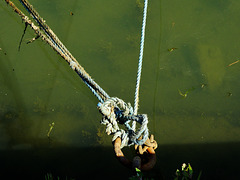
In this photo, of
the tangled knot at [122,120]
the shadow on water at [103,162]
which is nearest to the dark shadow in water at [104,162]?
the shadow on water at [103,162]

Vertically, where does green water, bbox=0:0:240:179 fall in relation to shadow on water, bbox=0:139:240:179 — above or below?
above

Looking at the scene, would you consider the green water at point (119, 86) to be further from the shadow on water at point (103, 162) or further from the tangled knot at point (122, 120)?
the tangled knot at point (122, 120)

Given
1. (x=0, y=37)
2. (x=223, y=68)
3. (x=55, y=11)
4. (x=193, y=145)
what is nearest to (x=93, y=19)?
(x=55, y=11)

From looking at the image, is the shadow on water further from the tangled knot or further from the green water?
the tangled knot

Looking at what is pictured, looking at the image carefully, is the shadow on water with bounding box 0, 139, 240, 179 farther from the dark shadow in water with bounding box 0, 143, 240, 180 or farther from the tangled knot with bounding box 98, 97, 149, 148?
the tangled knot with bounding box 98, 97, 149, 148

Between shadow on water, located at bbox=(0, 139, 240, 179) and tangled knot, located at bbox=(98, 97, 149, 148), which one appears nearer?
tangled knot, located at bbox=(98, 97, 149, 148)

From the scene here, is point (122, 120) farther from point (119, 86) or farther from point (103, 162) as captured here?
point (119, 86)

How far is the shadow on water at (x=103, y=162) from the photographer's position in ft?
7.38

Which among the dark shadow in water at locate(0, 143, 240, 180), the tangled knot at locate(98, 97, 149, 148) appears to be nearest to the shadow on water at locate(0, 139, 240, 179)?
the dark shadow in water at locate(0, 143, 240, 180)

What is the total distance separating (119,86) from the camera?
8.65 feet

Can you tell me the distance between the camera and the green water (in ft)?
7.70

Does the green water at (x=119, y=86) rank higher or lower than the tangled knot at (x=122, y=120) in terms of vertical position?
higher

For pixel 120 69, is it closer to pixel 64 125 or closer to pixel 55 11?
pixel 64 125

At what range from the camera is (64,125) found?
2.54 meters
